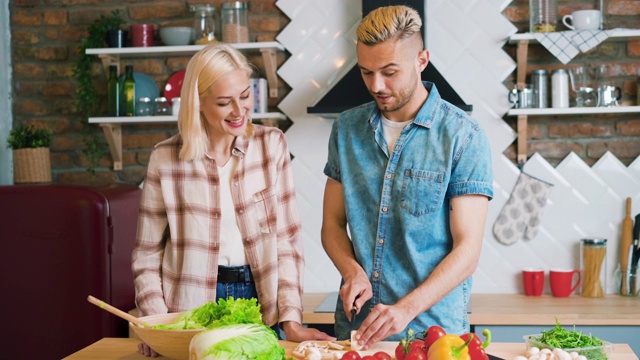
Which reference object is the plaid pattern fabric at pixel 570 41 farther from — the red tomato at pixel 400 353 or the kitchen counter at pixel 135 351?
the red tomato at pixel 400 353

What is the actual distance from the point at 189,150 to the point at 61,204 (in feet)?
4.34

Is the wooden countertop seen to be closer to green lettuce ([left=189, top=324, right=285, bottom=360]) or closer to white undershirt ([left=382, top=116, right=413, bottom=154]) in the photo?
white undershirt ([left=382, top=116, right=413, bottom=154])

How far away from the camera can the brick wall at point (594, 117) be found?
378 centimetres

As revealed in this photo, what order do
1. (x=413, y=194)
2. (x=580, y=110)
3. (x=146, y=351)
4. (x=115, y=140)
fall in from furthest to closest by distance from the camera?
(x=115, y=140), (x=580, y=110), (x=413, y=194), (x=146, y=351)

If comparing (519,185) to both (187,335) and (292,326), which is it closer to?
(292,326)

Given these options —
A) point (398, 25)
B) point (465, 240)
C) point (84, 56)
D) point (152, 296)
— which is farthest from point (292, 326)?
point (84, 56)

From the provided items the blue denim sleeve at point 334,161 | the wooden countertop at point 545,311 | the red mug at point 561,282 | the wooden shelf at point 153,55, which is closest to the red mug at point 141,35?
the wooden shelf at point 153,55

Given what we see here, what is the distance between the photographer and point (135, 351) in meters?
2.14

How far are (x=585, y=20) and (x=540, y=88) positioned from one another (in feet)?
1.14

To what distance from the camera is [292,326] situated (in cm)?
228

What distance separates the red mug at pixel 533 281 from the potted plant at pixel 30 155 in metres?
2.30

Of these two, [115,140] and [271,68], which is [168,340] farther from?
A: [115,140]

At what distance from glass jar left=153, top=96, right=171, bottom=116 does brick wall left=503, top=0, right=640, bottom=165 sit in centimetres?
161

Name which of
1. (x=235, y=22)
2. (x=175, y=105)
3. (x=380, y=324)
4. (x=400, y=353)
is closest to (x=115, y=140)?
(x=175, y=105)
